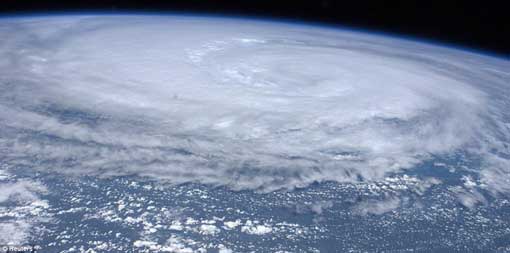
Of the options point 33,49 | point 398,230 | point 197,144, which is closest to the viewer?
point 398,230

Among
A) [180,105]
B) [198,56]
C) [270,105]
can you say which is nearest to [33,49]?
[198,56]

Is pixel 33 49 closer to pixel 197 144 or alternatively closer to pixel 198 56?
pixel 198 56

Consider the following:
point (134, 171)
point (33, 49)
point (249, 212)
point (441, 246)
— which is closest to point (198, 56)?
point (33, 49)

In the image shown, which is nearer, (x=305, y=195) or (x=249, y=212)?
(x=249, y=212)

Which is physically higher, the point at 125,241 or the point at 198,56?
the point at 198,56

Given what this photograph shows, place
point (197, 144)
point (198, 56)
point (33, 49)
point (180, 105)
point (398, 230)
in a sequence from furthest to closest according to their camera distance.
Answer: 1. point (198, 56)
2. point (33, 49)
3. point (180, 105)
4. point (197, 144)
5. point (398, 230)

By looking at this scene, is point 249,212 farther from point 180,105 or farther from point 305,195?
point 180,105
